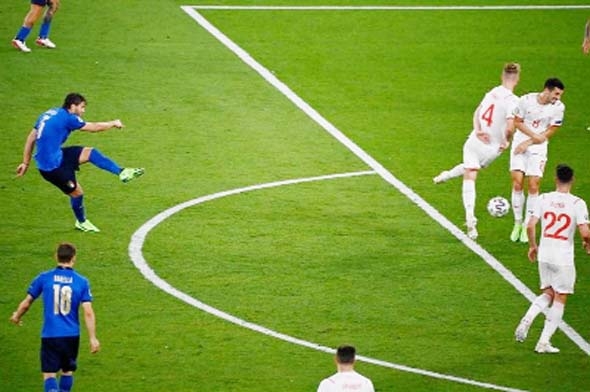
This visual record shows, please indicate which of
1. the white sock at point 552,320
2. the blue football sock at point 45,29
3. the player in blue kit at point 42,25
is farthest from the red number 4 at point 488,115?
the blue football sock at point 45,29

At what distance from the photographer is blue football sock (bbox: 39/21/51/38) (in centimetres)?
3244

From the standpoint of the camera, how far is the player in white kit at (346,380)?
15.0m

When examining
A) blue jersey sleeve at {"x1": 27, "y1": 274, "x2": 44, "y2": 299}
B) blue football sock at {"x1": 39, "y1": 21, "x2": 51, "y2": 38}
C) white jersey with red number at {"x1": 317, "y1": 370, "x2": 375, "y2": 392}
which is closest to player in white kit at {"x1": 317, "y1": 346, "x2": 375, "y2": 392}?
white jersey with red number at {"x1": 317, "y1": 370, "x2": 375, "y2": 392}

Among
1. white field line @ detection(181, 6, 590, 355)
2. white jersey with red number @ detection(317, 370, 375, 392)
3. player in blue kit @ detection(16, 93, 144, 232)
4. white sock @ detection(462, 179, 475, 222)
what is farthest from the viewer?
white sock @ detection(462, 179, 475, 222)

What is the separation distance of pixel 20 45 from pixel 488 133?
39.3ft

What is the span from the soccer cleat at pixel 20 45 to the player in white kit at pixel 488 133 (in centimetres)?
1166

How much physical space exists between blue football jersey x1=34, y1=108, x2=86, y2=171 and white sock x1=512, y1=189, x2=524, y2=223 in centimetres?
608

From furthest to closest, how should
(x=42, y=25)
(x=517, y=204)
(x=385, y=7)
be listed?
(x=385, y=7) < (x=42, y=25) < (x=517, y=204)

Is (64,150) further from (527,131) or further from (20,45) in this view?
(20,45)

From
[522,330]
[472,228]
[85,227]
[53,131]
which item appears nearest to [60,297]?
[522,330]

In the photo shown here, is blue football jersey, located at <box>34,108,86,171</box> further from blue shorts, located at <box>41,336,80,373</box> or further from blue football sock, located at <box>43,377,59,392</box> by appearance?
blue football sock, located at <box>43,377,59,392</box>

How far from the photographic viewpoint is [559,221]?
63.1 feet

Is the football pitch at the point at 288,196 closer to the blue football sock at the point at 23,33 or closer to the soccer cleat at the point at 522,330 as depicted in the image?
the soccer cleat at the point at 522,330

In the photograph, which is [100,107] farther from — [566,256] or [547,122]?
[566,256]
